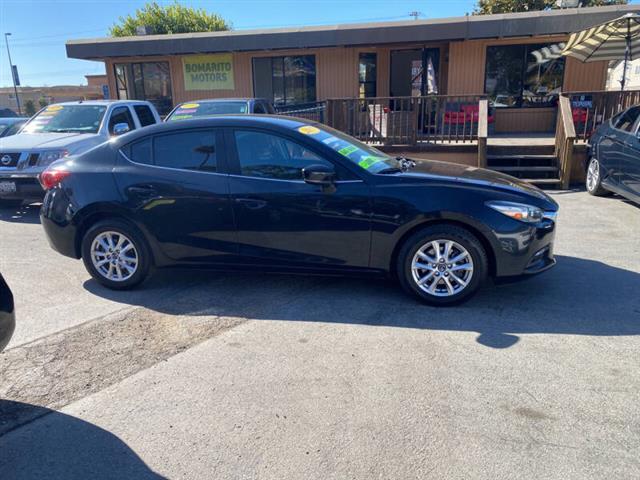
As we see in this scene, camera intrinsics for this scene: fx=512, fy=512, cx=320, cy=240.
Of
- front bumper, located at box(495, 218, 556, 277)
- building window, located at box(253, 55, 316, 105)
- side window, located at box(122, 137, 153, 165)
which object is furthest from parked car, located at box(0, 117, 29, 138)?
front bumper, located at box(495, 218, 556, 277)

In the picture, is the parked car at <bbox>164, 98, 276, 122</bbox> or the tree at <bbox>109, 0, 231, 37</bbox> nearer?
the parked car at <bbox>164, 98, 276, 122</bbox>

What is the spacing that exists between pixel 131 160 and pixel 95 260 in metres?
1.04

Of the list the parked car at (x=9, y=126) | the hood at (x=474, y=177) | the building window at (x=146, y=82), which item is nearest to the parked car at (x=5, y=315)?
the hood at (x=474, y=177)

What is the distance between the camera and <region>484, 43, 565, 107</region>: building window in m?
13.7

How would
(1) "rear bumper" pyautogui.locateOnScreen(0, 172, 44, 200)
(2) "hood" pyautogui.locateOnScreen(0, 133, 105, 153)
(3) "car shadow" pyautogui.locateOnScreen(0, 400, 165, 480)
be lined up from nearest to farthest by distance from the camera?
(3) "car shadow" pyautogui.locateOnScreen(0, 400, 165, 480) < (1) "rear bumper" pyautogui.locateOnScreen(0, 172, 44, 200) < (2) "hood" pyautogui.locateOnScreen(0, 133, 105, 153)

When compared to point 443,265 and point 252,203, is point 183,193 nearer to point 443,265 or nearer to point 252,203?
point 252,203

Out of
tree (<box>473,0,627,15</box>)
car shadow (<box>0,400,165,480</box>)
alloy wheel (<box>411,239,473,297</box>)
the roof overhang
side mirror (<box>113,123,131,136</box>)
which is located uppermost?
tree (<box>473,0,627,15</box>)

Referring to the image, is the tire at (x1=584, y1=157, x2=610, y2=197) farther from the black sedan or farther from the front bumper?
the front bumper

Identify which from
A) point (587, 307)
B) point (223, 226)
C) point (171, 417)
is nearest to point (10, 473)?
point (171, 417)

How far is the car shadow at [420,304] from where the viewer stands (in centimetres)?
410

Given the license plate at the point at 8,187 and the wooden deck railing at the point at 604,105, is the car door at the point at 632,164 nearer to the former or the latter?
the wooden deck railing at the point at 604,105

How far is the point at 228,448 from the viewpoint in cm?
272

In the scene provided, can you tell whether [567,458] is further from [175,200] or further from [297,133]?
[175,200]

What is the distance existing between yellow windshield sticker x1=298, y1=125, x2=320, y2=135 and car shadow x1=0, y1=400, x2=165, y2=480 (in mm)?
2912
